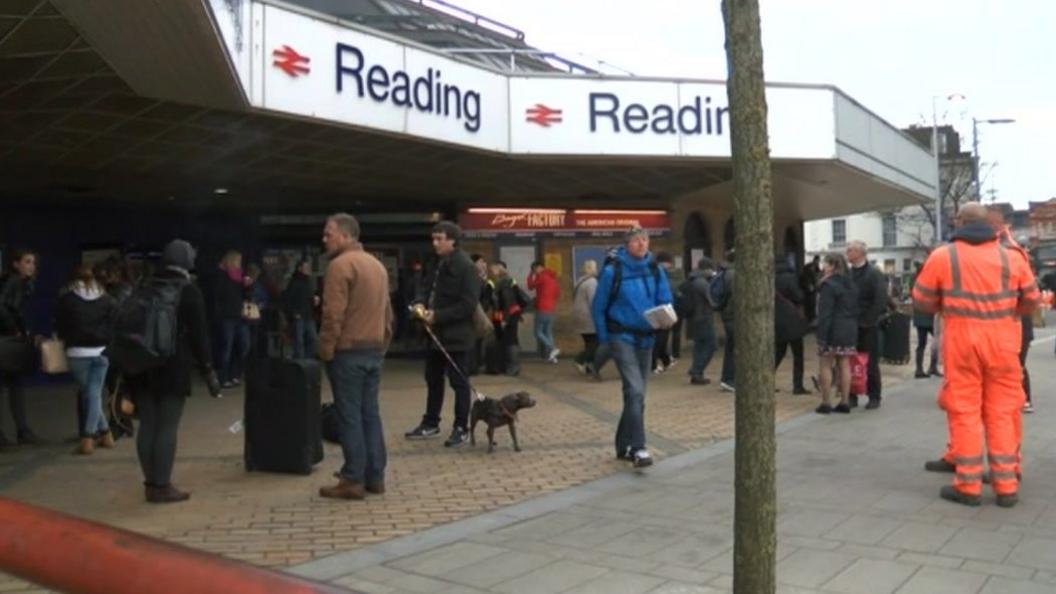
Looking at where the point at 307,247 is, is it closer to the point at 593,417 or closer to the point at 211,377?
the point at 593,417

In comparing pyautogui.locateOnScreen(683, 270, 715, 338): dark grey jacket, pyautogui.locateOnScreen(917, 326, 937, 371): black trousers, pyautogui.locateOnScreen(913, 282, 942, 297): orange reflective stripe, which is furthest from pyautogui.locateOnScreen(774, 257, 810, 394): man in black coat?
pyautogui.locateOnScreen(913, 282, 942, 297): orange reflective stripe

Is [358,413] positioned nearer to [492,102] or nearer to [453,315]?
[453,315]

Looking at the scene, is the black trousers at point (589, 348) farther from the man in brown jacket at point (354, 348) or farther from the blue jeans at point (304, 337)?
the man in brown jacket at point (354, 348)

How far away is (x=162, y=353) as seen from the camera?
5.81m

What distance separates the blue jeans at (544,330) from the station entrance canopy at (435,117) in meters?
2.09

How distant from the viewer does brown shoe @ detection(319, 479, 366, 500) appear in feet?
19.9

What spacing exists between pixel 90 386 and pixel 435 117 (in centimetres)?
489

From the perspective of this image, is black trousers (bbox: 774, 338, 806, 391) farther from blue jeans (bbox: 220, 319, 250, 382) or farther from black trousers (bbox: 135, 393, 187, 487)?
black trousers (bbox: 135, 393, 187, 487)

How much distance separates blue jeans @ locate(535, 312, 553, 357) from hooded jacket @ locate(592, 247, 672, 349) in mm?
7714

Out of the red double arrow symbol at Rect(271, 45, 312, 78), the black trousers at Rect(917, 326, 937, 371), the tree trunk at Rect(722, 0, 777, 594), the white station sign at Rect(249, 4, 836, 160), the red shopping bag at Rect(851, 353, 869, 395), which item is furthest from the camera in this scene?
the black trousers at Rect(917, 326, 937, 371)

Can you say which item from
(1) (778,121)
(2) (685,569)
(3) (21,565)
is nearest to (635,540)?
(2) (685,569)

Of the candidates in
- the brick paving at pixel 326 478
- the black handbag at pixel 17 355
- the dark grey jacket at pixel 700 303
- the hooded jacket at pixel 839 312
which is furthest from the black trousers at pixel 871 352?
the black handbag at pixel 17 355

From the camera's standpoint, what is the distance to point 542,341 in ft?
49.6

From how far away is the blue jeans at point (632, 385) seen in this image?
7.07m
